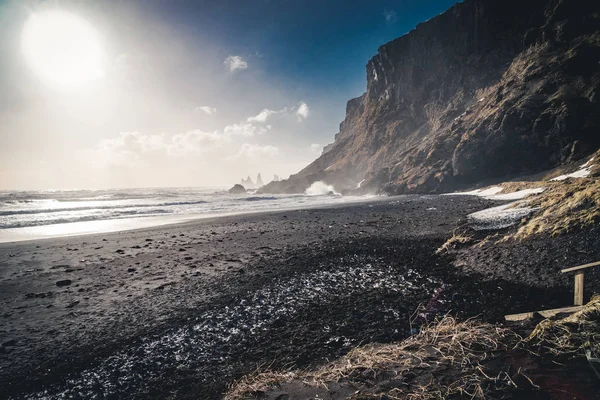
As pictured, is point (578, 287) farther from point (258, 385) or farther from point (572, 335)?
point (258, 385)

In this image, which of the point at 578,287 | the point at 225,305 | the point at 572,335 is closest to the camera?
the point at 572,335

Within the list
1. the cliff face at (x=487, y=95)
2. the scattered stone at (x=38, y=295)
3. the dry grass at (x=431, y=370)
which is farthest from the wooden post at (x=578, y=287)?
the cliff face at (x=487, y=95)

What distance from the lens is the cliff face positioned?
36.2m

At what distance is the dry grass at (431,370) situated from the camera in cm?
227

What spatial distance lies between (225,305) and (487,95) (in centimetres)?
6762

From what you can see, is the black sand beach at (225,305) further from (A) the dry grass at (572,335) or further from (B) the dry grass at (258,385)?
(A) the dry grass at (572,335)

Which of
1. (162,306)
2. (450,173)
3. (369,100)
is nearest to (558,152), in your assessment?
(450,173)

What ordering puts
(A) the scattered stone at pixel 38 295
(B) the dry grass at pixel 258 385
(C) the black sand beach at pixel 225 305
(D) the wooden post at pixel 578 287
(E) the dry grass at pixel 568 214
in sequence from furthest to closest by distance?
(A) the scattered stone at pixel 38 295
(E) the dry grass at pixel 568 214
(C) the black sand beach at pixel 225 305
(D) the wooden post at pixel 578 287
(B) the dry grass at pixel 258 385

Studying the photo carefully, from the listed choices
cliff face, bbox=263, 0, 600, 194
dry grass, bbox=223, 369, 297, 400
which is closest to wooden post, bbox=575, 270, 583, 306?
dry grass, bbox=223, 369, 297, 400

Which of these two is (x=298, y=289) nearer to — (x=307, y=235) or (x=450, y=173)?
(x=307, y=235)

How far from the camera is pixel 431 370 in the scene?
2.60 m

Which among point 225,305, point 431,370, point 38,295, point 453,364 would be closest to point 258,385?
point 431,370

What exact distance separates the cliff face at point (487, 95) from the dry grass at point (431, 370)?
44511 mm

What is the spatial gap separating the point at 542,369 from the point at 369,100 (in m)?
133
